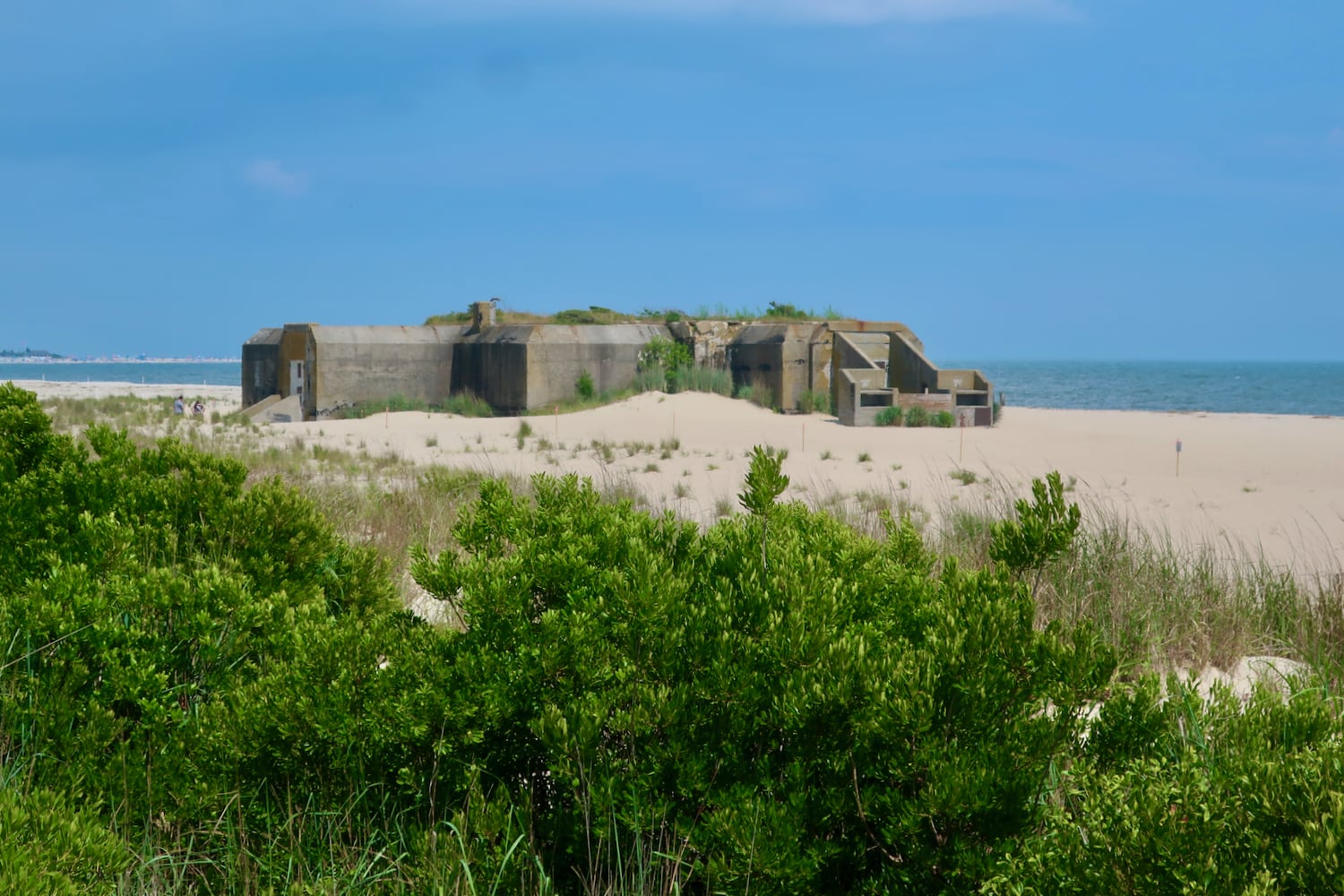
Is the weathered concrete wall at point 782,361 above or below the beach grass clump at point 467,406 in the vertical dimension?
above

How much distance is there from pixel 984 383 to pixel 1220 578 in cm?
2140

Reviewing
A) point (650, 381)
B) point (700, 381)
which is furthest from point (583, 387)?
point (700, 381)

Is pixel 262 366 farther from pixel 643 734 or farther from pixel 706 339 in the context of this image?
pixel 643 734

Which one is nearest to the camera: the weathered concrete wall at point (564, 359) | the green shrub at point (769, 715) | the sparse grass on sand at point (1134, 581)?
the green shrub at point (769, 715)

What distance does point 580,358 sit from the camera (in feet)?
93.6

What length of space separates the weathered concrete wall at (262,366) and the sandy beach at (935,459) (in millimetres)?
4971

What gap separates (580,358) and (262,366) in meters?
9.36

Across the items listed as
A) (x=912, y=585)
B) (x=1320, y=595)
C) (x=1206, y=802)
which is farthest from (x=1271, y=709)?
(x=1320, y=595)

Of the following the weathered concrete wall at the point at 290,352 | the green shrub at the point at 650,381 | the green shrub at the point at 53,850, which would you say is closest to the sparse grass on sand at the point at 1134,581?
the green shrub at the point at 53,850

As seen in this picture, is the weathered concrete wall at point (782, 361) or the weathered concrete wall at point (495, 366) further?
the weathered concrete wall at point (782, 361)

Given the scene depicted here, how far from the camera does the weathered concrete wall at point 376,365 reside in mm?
28422

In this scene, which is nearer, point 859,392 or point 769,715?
point 769,715

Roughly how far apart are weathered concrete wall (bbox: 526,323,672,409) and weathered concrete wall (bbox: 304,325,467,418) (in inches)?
126

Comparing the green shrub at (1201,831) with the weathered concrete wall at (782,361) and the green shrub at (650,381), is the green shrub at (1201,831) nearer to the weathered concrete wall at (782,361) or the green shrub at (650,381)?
the weathered concrete wall at (782,361)
